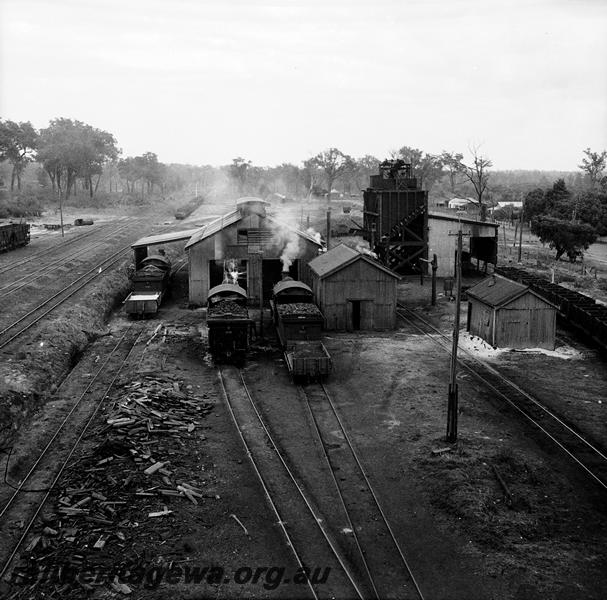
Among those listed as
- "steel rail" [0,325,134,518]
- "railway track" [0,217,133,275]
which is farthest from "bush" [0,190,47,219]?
"steel rail" [0,325,134,518]

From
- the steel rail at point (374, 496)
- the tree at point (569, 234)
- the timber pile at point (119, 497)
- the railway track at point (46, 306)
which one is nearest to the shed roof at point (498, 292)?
the steel rail at point (374, 496)

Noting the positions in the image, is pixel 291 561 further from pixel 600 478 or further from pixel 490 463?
pixel 600 478

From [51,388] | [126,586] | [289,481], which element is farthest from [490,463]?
[51,388]

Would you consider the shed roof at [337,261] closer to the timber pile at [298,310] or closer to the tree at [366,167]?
the timber pile at [298,310]

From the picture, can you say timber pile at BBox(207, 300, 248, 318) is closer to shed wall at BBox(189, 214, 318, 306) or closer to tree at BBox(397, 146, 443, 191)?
shed wall at BBox(189, 214, 318, 306)

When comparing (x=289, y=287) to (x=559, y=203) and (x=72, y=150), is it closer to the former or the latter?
(x=559, y=203)

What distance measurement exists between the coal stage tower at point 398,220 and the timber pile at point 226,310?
21.2m

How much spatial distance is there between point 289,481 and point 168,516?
12.6 feet

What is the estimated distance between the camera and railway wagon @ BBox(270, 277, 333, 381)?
27.3 metres

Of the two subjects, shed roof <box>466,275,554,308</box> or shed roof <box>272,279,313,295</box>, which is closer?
shed roof <box>466,275,554,308</box>

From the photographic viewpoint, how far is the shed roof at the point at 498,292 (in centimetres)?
3192

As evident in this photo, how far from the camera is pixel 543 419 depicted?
23.5m

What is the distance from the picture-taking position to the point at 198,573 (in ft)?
46.9

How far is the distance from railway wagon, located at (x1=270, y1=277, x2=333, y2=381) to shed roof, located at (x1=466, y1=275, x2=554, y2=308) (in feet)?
30.3
